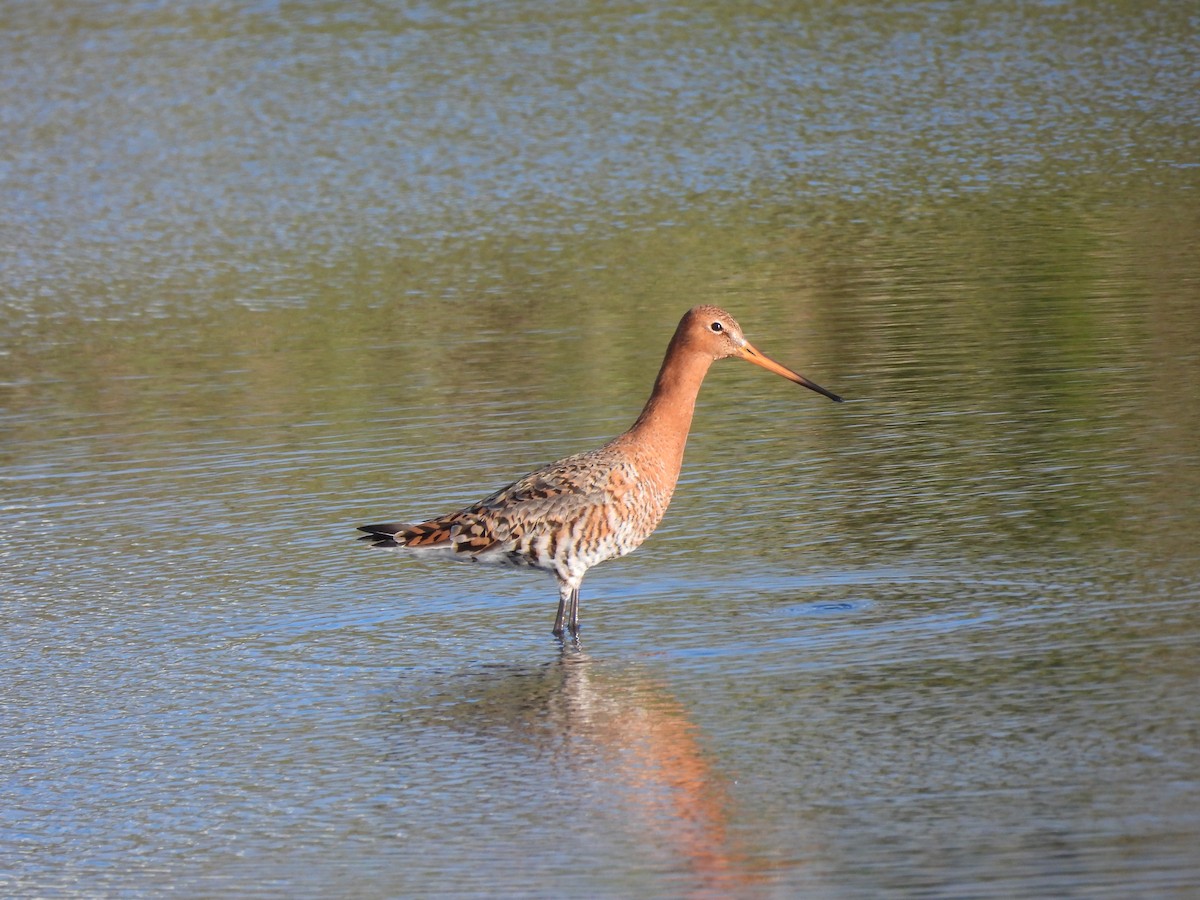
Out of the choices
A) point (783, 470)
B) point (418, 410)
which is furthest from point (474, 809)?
point (418, 410)

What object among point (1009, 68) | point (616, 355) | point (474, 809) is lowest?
point (474, 809)

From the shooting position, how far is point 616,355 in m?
14.1

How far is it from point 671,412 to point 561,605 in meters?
1.12

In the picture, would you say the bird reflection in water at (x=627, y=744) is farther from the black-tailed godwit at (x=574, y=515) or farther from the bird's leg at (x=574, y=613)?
the black-tailed godwit at (x=574, y=515)

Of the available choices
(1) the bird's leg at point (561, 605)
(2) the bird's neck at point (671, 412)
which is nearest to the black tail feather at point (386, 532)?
(1) the bird's leg at point (561, 605)

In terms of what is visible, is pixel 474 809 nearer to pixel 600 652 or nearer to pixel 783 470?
pixel 600 652

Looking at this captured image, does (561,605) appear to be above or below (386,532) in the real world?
below

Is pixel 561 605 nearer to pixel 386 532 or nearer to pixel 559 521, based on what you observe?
pixel 559 521

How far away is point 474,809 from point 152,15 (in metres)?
23.4

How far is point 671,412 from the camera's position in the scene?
955 cm

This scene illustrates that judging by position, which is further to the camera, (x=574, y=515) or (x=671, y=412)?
(x=671, y=412)

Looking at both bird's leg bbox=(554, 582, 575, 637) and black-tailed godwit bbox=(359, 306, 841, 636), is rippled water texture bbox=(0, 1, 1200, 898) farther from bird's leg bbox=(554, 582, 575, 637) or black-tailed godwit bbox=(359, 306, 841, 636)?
black-tailed godwit bbox=(359, 306, 841, 636)

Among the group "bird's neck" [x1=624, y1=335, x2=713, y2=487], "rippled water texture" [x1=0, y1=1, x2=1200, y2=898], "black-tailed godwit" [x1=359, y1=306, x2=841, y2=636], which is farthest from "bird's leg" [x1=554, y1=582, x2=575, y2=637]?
"bird's neck" [x1=624, y1=335, x2=713, y2=487]

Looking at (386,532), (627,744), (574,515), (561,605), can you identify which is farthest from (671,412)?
(627,744)
